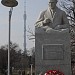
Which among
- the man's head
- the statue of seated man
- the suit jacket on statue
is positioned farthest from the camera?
the man's head

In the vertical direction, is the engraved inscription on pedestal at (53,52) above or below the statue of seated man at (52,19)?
below

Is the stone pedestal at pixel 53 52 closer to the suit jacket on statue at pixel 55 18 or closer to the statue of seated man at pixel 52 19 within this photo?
the statue of seated man at pixel 52 19

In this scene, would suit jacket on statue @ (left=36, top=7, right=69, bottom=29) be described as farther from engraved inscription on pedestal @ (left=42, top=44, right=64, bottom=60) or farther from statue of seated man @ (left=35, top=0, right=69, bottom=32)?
engraved inscription on pedestal @ (left=42, top=44, right=64, bottom=60)

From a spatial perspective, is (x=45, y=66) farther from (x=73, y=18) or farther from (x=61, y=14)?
(x=73, y=18)

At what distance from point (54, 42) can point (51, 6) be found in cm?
173

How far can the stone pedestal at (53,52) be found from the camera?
468 inches

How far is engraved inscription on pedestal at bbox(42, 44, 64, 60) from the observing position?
1187cm

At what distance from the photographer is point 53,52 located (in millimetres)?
11883

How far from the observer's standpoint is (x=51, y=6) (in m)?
12.8

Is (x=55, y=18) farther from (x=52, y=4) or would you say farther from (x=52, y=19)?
(x=52, y=4)

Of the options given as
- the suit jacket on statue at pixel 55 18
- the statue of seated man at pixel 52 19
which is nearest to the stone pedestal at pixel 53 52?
the statue of seated man at pixel 52 19

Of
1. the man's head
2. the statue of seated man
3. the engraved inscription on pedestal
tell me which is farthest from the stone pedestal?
the man's head

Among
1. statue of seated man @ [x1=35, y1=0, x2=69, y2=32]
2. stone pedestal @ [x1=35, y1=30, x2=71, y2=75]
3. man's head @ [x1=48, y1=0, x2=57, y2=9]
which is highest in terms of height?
man's head @ [x1=48, y1=0, x2=57, y2=9]

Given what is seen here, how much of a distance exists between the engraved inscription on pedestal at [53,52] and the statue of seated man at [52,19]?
0.90 metres
